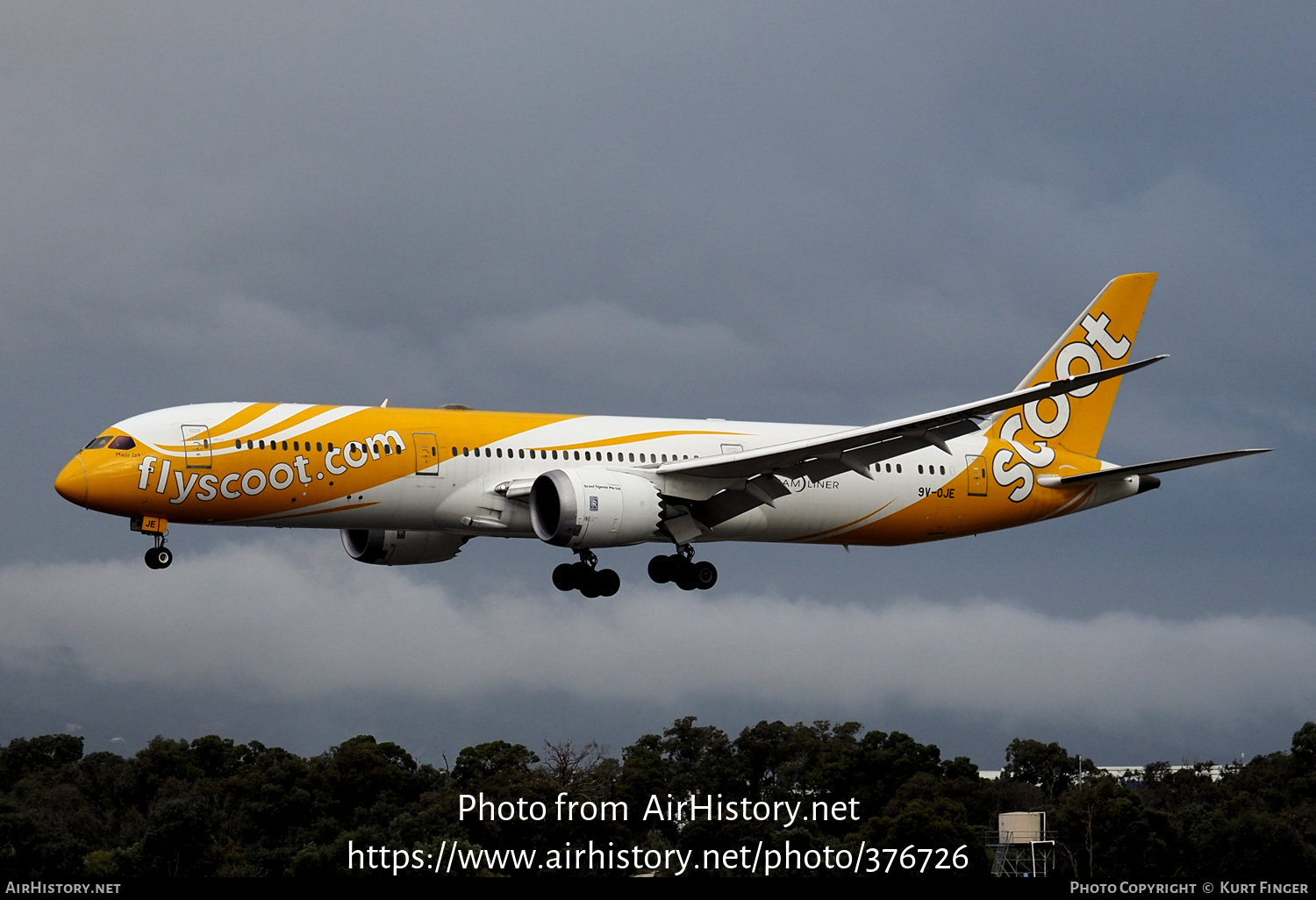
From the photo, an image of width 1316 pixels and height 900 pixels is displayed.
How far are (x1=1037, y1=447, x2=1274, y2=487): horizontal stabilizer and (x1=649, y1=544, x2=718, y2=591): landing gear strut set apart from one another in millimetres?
12031

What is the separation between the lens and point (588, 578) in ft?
146

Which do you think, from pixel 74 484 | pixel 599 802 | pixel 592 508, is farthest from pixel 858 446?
pixel 599 802

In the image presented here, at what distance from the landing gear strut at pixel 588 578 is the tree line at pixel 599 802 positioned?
1224 inches

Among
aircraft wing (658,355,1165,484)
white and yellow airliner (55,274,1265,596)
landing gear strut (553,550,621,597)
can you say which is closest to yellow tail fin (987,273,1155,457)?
white and yellow airliner (55,274,1265,596)

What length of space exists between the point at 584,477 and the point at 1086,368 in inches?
814

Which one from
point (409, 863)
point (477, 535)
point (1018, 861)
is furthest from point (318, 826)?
point (477, 535)

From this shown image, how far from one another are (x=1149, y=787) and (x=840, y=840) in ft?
119

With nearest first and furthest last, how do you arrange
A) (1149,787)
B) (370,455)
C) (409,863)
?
(370,455)
(409,863)
(1149,787)

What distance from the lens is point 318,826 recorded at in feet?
280

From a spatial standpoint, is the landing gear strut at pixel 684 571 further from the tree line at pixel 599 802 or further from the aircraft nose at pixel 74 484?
the tree line at pixel 599 802

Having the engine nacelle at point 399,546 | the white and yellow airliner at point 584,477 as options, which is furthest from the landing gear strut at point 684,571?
the engine nacelle at point 399,546

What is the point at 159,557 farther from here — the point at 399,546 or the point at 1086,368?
the point at 1086,368

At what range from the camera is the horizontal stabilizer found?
4259 cm

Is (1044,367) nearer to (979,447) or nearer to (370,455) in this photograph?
(979,447)
